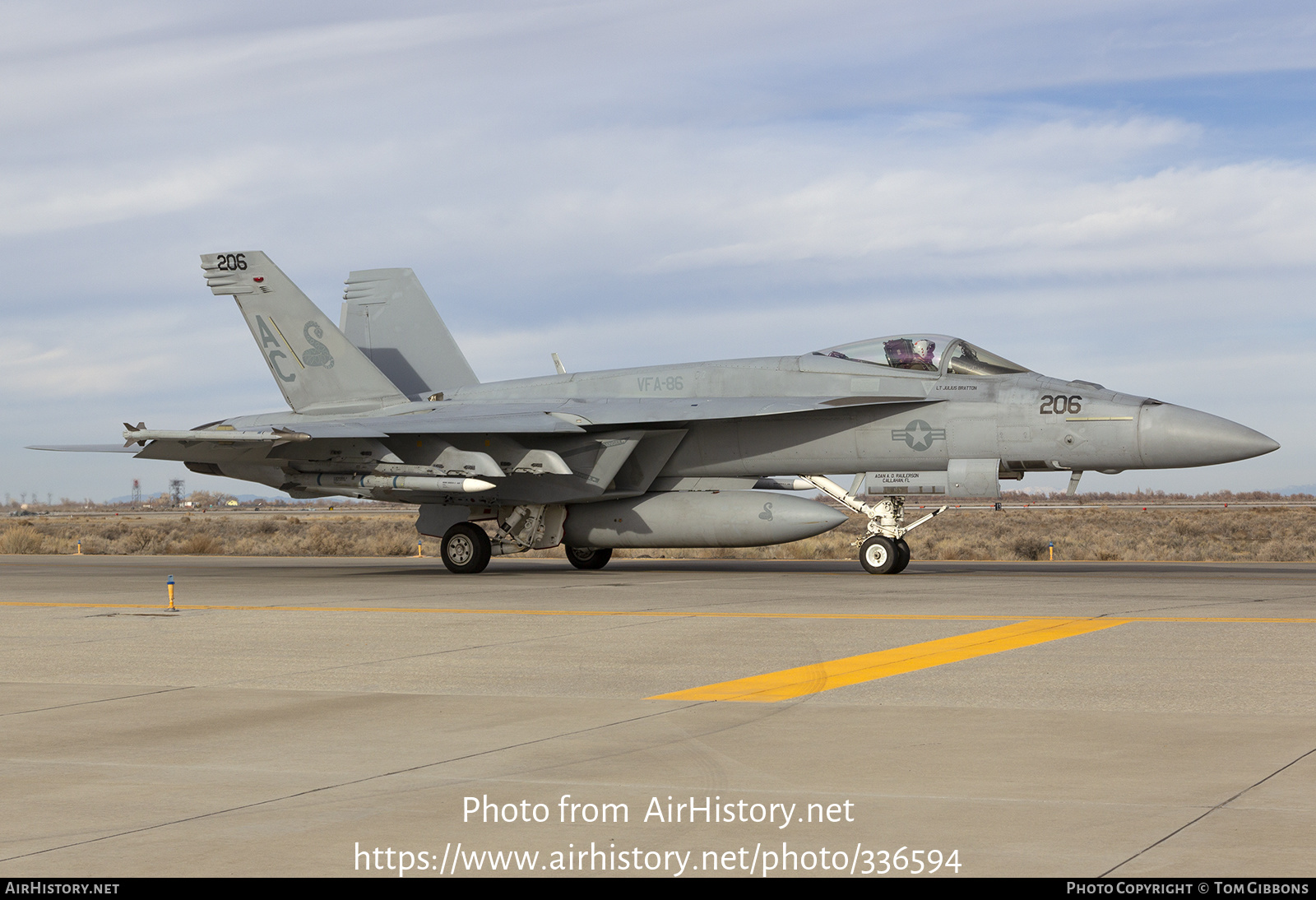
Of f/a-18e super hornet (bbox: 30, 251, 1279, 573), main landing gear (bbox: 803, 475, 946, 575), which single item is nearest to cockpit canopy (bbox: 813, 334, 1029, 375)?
f/a-18e super hornet (bbox: 30, 251, 1279, 573)

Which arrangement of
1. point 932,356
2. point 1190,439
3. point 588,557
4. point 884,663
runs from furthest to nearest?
point 588,557, point 932,356, point 1190,439, point 884,663

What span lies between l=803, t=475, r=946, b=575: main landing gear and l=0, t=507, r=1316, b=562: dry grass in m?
7.39

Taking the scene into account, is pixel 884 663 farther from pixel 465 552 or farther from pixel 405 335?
pixel 405 335

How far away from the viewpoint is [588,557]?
69.1ft

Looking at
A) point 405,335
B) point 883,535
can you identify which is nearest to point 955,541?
point 883,535

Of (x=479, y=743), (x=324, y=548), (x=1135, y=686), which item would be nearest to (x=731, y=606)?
(x=1135, y=686)

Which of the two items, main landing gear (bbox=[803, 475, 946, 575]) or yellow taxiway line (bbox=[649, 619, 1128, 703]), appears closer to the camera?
yellow taxiway line (bbox=[649, 619, 1128, 703])

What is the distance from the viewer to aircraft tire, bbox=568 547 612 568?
68.8 feet

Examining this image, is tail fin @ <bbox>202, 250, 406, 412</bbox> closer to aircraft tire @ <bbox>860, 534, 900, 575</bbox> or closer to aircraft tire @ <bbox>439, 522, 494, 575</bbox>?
aircraft tire @ <bbox>439, 522, 494, 575</bbox>

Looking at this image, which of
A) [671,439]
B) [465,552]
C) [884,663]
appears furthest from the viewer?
[465,552]

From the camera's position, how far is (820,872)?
396cm

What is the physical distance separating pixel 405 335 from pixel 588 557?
249 inches

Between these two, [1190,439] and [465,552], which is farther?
[465,552]
